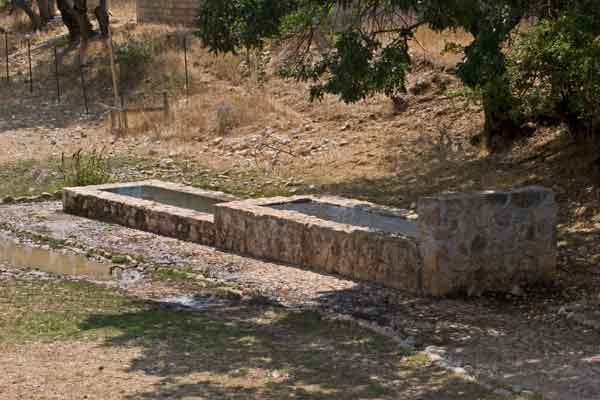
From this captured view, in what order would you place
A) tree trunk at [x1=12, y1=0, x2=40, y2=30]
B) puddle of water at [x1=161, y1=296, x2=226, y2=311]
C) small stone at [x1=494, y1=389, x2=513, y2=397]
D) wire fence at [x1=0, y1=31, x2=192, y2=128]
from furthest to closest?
tree trunk at [x1=12, y1=0, x2=40, y2=30] → wire fence at [x1=0, y1=31, x2=192, y2=128] → puddle of water at [x1=161, y1=296, x2=226, y2=311] → small stone at [x1=494, y1=389, x2=513, y2=397]

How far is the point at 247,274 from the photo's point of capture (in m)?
13.5

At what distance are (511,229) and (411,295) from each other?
118cm

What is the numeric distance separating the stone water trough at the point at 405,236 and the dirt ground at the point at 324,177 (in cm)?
22

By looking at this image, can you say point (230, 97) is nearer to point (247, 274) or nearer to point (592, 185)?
point (592, 185)

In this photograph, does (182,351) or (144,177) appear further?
(144,177)

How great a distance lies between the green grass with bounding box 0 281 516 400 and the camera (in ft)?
28.6

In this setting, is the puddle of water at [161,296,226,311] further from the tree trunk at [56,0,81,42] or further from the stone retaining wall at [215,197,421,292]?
the tree trunk at [56,0,81,42]

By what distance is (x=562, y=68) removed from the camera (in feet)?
51.4

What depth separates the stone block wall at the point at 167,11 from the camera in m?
32.2

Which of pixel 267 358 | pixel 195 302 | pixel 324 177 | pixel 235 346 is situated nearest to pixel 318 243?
pixel 195 302

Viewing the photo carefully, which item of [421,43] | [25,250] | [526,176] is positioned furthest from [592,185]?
[421,43]

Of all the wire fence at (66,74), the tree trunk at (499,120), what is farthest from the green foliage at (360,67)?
the wire fence at (66,74)

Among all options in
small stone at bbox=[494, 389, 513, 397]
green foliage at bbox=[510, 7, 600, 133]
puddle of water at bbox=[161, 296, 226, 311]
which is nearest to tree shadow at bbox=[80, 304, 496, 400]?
small stone at bbox=[494, 389, 513, 397]

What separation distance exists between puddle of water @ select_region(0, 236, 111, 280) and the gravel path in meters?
0.55
